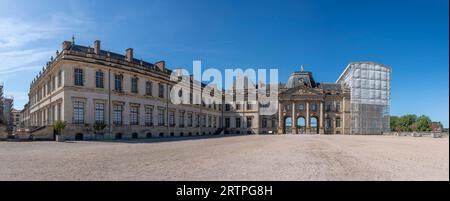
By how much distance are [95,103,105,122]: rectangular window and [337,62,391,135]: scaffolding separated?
58.8m

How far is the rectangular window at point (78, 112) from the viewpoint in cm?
3111

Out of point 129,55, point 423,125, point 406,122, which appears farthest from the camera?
point 406,122

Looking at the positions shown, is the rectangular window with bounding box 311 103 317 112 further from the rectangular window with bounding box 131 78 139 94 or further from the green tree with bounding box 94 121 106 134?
the green tree with bounding box 94 121 106 134

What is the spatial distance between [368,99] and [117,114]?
60928 millimetres

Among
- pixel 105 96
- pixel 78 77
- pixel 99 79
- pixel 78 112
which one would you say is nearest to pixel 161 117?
pixel 105 96

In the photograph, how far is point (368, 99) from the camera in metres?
71.4

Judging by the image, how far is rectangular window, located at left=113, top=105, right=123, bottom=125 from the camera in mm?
35094

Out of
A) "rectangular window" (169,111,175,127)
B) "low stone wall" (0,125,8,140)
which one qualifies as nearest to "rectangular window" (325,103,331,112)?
"rectangular window" (169,111,175,127)

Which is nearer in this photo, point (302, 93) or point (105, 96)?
point (105, 96)

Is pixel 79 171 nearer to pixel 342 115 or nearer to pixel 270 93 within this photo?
pixel 270 93

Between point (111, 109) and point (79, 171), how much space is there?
→ 2804 centimetres

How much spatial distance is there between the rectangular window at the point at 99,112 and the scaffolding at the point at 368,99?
58.8 m

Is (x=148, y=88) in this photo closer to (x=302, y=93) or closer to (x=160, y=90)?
(x=160, y=90)
